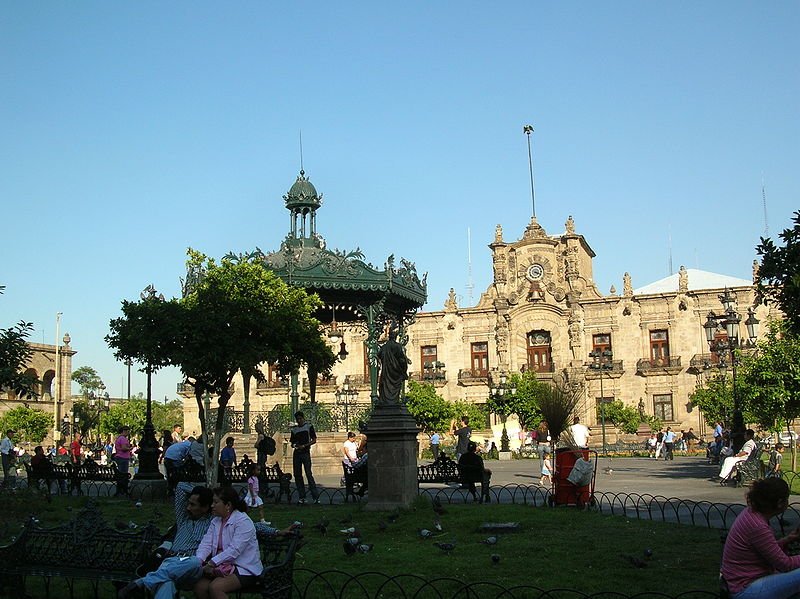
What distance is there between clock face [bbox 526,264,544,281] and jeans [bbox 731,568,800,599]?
44756 millimetres

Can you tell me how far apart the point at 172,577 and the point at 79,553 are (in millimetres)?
1440

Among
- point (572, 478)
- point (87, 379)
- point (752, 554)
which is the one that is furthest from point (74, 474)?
Answer: point (87, 379)

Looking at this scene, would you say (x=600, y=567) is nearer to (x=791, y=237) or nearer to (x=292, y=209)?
(x=791, y=237)

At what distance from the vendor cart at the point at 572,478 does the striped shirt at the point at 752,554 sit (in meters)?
7.48

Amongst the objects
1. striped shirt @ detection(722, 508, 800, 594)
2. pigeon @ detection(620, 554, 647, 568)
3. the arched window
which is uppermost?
the arched window

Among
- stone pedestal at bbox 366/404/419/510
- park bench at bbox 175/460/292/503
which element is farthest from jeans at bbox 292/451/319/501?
stone pedestal at bbox 366/404/419/510

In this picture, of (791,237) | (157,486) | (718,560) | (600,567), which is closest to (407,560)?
(600,567)

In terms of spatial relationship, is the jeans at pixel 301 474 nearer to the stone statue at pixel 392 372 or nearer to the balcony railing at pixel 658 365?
the stone statue at pixel 392 372

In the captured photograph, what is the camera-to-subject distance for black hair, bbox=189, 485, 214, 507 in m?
7.00

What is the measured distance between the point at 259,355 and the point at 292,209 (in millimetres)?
6605

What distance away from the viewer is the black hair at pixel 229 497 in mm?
6707

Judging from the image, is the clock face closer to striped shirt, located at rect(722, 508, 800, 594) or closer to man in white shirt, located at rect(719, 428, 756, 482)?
man in white shirt, located at rect(719, 428, 756, 482)

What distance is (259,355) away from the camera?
17.8m

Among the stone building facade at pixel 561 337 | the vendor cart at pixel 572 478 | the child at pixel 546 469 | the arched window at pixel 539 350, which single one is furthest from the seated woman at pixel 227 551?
the arched window at pixel 539 350
